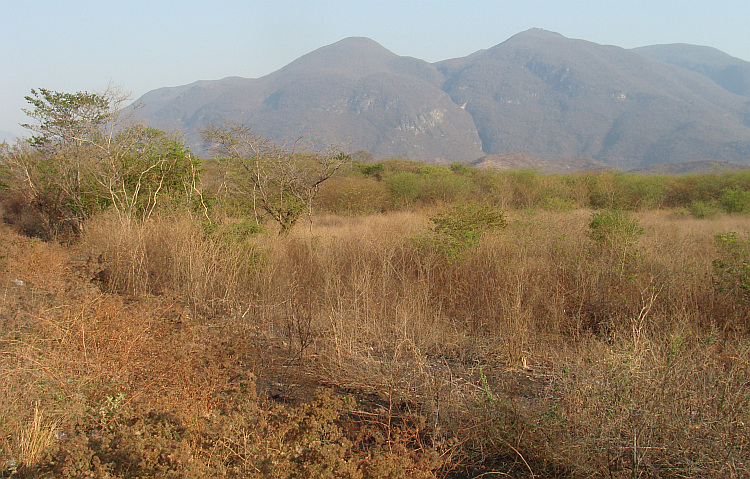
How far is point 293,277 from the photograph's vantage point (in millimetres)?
7086

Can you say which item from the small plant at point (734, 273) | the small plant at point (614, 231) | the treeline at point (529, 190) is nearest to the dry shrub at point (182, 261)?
the small plant at point (614, 231)

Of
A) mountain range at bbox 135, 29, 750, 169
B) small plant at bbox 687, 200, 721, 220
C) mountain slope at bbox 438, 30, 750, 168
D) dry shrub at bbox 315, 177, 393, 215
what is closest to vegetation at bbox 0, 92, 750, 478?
small plant at bbox 687, 200, 721, 220

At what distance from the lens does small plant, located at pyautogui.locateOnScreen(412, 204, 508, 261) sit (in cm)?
750

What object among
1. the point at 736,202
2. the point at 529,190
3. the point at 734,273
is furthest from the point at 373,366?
the point at 529,190

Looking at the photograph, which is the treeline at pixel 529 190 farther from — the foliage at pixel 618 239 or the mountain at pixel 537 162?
the mountain at pixel 537 162

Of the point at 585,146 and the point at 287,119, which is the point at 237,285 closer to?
the point at 585,146

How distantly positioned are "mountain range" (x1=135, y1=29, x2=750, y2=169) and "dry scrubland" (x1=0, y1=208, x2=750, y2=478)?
92480 mm

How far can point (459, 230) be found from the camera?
26.0ft

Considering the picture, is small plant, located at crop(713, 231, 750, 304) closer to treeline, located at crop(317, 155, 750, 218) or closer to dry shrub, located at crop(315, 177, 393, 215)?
treeline, located at crop(317, 155, 750, 218)

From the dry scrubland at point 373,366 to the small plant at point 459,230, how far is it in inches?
4.2

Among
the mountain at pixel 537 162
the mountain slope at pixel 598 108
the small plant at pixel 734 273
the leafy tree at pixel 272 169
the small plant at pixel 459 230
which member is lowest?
the mountain at pixel 537 162

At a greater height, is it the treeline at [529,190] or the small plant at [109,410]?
the small plant at [109,410]

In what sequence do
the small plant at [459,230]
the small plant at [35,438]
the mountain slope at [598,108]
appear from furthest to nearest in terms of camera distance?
the mountain slope at [598,108] < the small plant at [459,230] < the small plant at [35,438]

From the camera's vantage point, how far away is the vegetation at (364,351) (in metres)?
2.62
